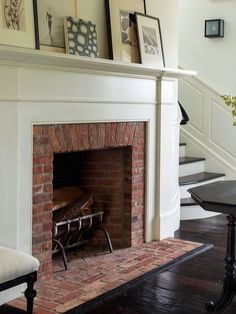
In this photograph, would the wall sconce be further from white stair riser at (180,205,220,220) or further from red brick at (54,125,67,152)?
red brick at (54,125,67,152)

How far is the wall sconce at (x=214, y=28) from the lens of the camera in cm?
606

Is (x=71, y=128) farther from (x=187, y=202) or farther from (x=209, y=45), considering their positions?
(x=209, y=45)

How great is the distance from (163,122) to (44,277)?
1.80m

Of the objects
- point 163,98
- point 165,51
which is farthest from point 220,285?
point 165,51

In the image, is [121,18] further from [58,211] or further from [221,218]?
[221,218]

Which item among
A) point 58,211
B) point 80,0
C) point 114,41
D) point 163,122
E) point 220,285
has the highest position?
point 80,0

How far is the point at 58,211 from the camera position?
3.88 meters

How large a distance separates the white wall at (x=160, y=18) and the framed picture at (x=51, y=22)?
0.23 m

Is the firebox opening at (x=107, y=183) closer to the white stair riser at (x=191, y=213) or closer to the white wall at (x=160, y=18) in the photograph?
the white wall at (x=160, y=18)

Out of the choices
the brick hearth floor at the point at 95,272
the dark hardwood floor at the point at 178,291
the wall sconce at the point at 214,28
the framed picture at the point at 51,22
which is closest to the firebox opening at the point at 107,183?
the brick hearth floor at the point at 95,272

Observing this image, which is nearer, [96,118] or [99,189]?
[96,118]

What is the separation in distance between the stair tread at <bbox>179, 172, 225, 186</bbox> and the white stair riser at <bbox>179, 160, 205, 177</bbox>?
0.19ft

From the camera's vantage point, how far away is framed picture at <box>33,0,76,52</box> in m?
3.22

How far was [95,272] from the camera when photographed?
3531mm
